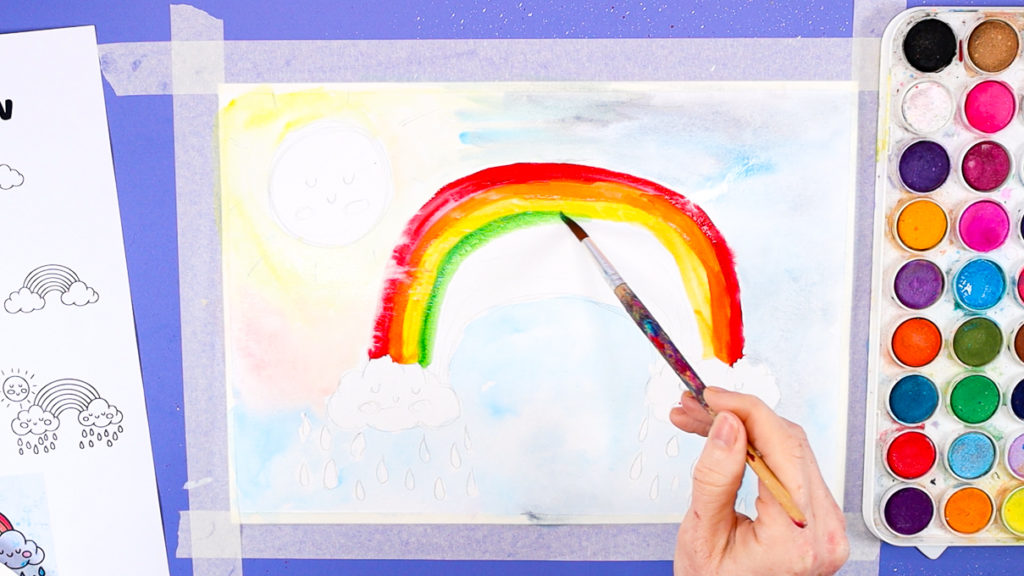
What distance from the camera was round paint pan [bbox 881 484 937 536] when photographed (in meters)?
0.76

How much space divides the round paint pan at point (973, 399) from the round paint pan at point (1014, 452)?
4 centimetres

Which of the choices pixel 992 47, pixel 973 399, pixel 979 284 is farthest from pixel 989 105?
pixel 973 399

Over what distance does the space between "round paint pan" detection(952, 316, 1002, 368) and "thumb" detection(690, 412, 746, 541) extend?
37cm

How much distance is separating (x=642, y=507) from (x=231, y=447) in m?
0.49

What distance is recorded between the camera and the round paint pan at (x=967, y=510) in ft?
2.50

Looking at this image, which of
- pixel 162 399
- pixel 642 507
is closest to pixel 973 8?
pixel 642 507

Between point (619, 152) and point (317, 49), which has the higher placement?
point (317, 49)

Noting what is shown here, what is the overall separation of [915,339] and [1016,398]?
0.14m

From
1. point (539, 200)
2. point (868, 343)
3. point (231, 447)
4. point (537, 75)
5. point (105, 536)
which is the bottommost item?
point (105, 536)

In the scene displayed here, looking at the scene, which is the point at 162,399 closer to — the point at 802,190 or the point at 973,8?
the point at 802,190

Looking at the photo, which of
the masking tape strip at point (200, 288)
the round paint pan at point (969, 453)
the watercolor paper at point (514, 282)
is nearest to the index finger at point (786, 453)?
the watercolor paper at point (514, 282)

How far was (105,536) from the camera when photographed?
791 mm

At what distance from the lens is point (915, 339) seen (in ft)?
2.46

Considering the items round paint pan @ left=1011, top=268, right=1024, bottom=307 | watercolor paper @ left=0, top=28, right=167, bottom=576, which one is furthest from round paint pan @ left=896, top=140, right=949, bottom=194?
watercolor paper @ left=0, top=28, right=167, bottom=576
